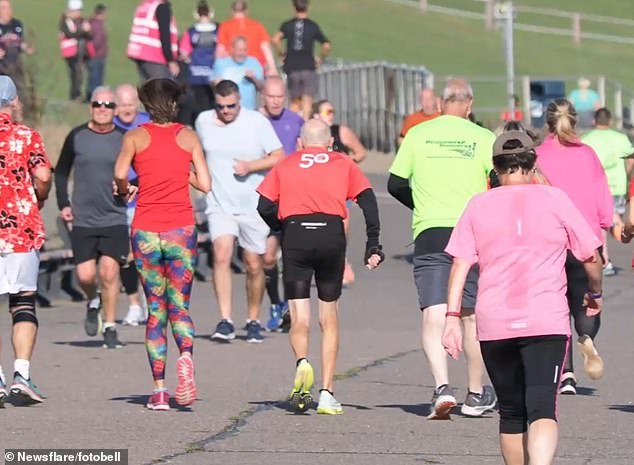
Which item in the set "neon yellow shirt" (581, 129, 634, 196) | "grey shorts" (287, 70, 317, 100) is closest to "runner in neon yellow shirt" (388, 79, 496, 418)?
"neon yellow shirt" (581, 129, 634, 196)

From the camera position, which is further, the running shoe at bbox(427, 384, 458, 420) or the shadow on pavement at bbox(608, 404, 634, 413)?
the shadow on pavement at bbox(608, 404, 634, 413)

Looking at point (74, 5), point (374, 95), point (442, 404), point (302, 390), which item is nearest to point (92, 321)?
point (302, 390)

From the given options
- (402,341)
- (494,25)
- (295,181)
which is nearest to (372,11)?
(494,25)

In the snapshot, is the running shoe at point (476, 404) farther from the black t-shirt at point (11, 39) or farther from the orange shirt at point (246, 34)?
the black t-shirt at point (11, 39)

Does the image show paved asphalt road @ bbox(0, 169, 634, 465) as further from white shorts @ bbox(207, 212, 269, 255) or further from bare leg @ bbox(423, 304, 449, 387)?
white shorts @ bbox(207, 212, 269, 255)

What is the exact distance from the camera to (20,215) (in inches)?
444

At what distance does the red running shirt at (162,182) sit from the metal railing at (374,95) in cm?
2135

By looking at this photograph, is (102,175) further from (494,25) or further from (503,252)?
(494,25)

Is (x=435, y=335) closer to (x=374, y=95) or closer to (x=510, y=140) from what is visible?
(x=510, y=140)

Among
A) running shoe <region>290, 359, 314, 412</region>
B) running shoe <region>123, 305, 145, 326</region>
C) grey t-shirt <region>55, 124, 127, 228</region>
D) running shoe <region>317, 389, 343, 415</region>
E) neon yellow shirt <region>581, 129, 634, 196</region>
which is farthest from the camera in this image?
neon yellow shirt <region>581, 129, 634, 196</region>

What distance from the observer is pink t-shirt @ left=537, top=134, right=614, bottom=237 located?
1187 centimetres

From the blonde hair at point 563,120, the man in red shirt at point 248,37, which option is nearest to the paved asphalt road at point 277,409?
the blonde hair at point 563,120

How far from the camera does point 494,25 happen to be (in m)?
58.9

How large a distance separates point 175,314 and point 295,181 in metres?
1.03
